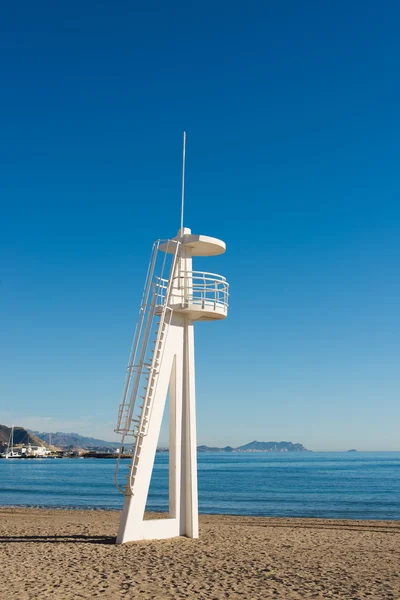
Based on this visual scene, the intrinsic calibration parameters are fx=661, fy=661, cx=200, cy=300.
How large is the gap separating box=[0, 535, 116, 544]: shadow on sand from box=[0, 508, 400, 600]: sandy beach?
25mm

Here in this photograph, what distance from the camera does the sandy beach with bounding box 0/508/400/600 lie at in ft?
35.9

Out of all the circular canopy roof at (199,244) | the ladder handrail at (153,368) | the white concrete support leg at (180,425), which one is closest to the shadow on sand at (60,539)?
the white concrete support leg at (180,425)

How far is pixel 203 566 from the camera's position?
13070 millimetres

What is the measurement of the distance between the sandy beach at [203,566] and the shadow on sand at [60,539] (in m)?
0.02

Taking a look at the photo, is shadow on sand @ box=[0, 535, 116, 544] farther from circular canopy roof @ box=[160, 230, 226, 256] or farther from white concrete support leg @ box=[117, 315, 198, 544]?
circular canopy roof @ box=[160, 230, 226, 256]

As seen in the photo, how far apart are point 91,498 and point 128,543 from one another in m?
27.7

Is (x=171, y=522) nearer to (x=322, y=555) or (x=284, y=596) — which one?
(x=322, y=555)

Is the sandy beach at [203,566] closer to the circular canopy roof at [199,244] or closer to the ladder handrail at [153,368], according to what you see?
the ladder handrail at [153,368]

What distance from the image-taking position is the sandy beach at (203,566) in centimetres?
1094

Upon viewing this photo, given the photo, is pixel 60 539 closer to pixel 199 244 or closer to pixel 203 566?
pixel 203 566

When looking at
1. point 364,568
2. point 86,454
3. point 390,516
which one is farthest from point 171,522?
point 86,454

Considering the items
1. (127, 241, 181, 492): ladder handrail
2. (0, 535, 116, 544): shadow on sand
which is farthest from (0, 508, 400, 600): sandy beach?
(127, 241, 181, 492): ladder handrail

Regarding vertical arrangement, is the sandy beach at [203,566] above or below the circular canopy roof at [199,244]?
below

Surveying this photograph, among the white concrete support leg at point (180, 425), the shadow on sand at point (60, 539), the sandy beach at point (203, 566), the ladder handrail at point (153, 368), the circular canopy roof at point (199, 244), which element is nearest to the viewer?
the sandy beach at point (203, 566)
